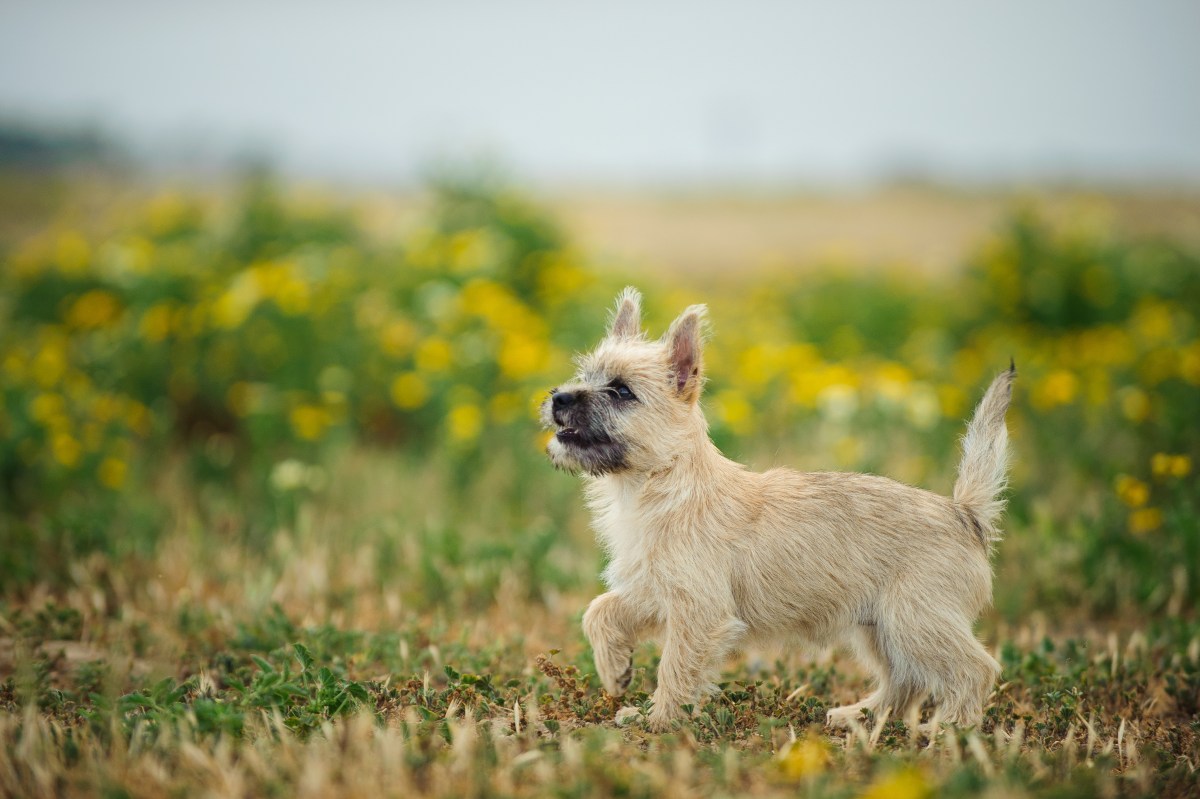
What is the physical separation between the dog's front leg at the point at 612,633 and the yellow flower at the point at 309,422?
3893mm

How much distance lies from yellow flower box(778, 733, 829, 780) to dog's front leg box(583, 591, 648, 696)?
33.1 inches

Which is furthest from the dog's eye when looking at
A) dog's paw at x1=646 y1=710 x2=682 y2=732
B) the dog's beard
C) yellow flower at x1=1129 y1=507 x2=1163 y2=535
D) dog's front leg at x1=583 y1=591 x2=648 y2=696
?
yellow flower at x1=1129 y1=507 x2=1163 y2=535

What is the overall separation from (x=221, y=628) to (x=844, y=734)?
3244 mm

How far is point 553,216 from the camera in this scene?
12.3m

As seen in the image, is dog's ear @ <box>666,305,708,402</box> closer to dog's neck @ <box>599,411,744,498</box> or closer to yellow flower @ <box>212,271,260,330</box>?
dog's neck @ <box>599,411,744,498</box>

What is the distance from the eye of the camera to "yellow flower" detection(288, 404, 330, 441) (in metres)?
7.14

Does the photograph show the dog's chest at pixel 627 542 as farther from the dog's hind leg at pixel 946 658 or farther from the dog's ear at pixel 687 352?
the dog's hind leg at pixel 946 658

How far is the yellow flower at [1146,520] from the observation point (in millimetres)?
5535

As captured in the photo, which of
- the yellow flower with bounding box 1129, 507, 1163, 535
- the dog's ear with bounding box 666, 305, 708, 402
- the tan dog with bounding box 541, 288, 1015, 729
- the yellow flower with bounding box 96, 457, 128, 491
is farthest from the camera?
the yellow flower with bounding box 96, 457, 128, 491

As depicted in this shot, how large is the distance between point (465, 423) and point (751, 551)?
359 cm

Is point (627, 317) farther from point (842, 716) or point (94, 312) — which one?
point (94, 312)

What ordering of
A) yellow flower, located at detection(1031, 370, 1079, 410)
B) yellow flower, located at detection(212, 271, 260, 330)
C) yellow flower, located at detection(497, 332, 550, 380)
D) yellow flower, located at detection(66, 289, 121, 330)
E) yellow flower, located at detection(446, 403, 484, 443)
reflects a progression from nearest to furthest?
yellow flower, located at detection(446, 403, 484, 443) → yellow flower, located at detection(1031, 370, 1079, 410) → yellow flower, located at detection(497, 332, 550, 380) → yellow flower, located at detection(212, 271, 260, 330) → yellow flower, located at detection(66, 289, 121, 330)

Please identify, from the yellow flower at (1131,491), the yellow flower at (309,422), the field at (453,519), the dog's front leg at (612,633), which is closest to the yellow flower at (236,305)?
the field at (453,519)

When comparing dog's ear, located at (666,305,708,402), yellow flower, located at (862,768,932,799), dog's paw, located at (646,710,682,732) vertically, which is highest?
dog's ear, located at (666,305,708,402)
